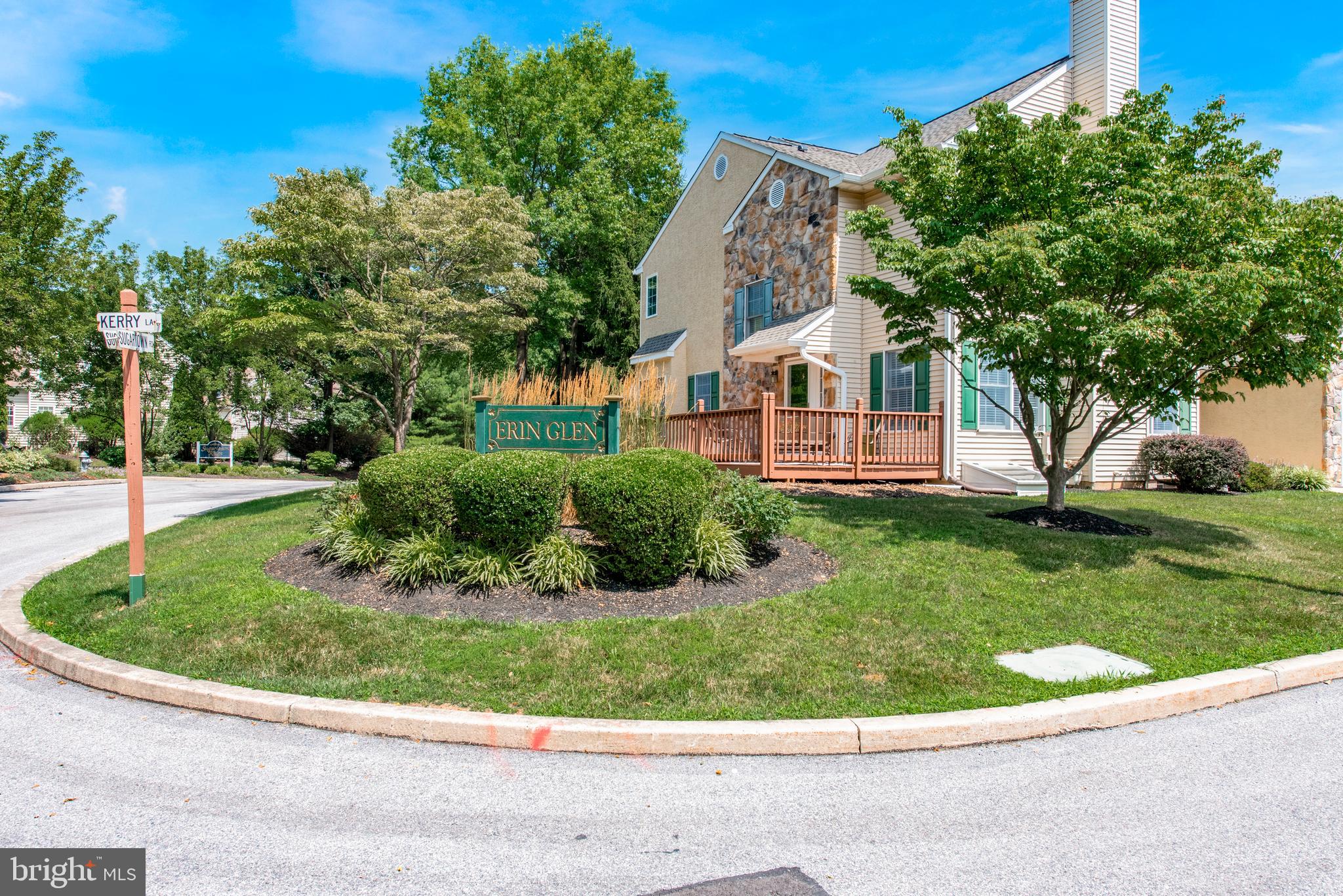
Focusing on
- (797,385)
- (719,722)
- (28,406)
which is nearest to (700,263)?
(797,385)

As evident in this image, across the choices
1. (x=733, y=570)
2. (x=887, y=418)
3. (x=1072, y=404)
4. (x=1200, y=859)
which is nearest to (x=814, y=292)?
(x=887, y=418)

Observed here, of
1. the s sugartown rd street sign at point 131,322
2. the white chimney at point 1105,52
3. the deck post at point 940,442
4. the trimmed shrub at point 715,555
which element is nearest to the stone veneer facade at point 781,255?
the deck post at point 940,442

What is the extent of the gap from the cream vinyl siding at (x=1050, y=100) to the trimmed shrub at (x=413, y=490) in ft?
44.6

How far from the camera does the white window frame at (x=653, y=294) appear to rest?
23891 millimetres

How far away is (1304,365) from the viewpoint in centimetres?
852

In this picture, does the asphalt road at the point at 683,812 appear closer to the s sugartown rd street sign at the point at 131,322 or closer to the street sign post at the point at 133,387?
the street sign post at the point at 133,387

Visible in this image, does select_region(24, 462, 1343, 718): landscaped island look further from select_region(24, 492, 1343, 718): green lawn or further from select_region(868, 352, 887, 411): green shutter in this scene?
select_region(868, 352, 887, 411): green shutter

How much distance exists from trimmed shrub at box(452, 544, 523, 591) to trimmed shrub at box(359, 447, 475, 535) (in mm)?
532

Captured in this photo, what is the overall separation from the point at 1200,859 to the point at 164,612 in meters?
7.20

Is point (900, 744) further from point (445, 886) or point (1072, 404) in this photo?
point (1072, 404)

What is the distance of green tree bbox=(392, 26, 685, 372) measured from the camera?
1095 inches

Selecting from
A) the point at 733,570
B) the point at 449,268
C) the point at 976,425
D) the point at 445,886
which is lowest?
the point at 445,886

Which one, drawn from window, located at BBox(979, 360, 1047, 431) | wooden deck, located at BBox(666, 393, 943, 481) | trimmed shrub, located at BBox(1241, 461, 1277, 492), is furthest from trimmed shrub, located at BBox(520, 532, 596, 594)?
trimmed shrub, located at BBox(1241, 461, 1277, 492)

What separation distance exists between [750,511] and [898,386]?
9265 mm
